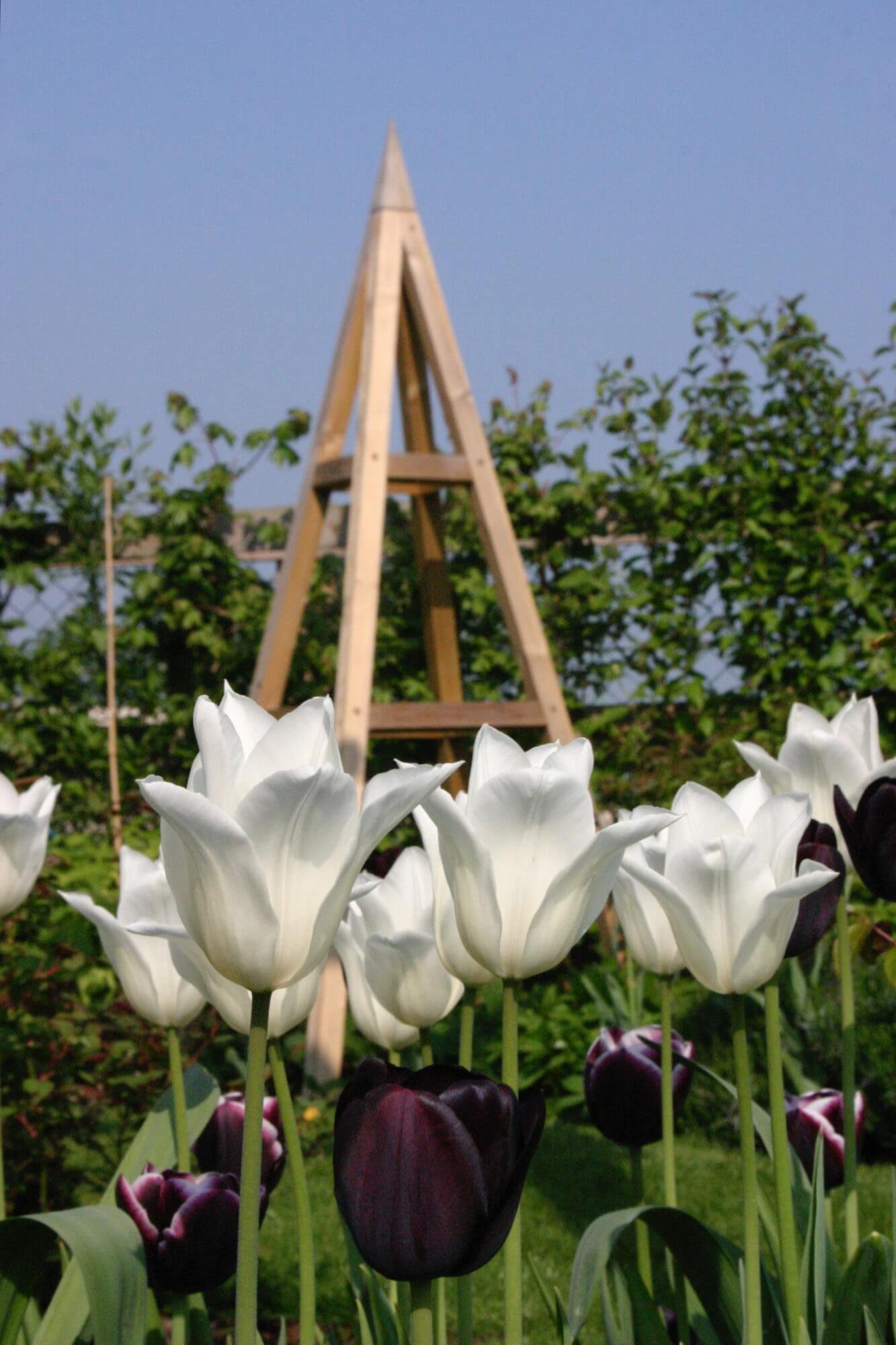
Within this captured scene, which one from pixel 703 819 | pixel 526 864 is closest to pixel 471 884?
pixel 526 864

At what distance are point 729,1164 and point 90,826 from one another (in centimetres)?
218

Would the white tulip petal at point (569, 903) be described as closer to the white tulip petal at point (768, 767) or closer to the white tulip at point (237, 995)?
the white tulip at point (237, 995)

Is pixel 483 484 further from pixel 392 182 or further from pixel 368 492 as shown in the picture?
pixel 392 182

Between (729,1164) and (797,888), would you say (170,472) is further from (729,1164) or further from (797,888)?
(797,888)

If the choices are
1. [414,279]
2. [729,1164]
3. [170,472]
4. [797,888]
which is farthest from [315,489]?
[797,888]

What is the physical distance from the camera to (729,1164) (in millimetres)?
2975

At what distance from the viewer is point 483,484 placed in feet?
12.1

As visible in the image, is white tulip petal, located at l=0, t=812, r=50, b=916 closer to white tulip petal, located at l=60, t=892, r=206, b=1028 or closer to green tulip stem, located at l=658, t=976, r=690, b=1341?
white tulip petal, located at l=60, t=892, r=206, b=1028

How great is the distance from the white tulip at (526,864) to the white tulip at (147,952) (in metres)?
0.37

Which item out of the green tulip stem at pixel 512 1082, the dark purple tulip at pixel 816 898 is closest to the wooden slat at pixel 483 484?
the dark purple tulip at pixel 816 898

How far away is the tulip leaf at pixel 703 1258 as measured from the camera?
88cm

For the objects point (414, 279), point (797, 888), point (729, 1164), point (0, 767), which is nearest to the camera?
point (797, 888)

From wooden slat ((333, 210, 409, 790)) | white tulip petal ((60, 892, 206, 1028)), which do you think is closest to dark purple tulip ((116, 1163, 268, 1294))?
white tulip petal ((60, 892, 206, 1028))

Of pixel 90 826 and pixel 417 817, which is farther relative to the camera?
pixel 90 826
